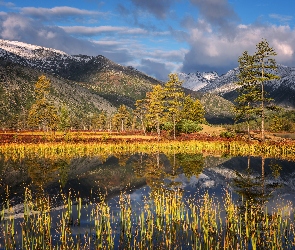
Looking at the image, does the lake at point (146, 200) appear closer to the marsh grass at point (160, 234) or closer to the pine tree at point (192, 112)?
the marsh grass at point (160, 234)

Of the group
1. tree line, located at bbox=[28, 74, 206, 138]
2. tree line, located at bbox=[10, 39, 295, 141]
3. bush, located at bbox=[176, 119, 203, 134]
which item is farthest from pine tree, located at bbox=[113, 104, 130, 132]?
bush, located at bbox=[176, 119, 203, 134]

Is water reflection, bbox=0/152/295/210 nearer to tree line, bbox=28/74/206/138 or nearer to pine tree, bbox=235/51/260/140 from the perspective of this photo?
pine tree, bbox=235/51/260/140

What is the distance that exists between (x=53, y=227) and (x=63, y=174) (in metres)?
13.6

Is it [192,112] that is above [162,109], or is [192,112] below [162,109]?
above

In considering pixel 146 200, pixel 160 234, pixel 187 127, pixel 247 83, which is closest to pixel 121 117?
pixel 187 127

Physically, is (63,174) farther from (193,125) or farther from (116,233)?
(193,125)

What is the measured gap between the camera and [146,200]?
15.9 m

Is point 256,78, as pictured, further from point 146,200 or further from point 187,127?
point 146,200

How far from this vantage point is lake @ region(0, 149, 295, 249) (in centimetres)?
960

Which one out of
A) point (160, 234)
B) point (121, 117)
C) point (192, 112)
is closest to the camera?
point (160, 234)

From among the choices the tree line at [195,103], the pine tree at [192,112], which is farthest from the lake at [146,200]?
the pine tree at [192,112]

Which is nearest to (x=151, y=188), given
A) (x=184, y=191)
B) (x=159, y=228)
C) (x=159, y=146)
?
(x=184, y=191)

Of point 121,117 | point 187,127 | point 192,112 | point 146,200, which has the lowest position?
point 146,200

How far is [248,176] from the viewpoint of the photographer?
24469 millimetres
